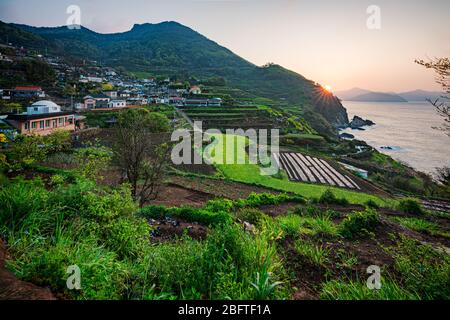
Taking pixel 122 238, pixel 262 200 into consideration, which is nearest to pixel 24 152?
pixel 262 200

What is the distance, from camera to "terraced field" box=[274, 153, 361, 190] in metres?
28.3

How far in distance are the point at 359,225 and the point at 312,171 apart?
26220 mm

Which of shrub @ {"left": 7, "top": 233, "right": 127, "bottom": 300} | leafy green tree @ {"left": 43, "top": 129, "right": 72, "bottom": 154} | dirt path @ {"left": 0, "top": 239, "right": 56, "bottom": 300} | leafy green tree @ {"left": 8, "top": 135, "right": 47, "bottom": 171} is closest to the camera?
dirt path @ {"left": 0, "top": 239, "right": 56, "bottom": 300}

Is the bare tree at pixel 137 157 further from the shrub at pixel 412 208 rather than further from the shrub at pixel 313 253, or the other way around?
the shrub at pixel 412 208

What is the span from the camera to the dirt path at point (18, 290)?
102 inches

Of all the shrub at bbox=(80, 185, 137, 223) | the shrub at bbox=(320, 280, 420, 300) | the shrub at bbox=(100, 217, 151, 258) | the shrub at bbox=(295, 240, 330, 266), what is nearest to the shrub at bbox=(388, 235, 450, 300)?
the shrub at bbox=(320, 280, 420, 300)

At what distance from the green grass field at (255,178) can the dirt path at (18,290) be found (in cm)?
1913

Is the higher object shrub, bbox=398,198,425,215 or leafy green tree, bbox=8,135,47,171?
leafy green tree, bbox=8,135,47,171

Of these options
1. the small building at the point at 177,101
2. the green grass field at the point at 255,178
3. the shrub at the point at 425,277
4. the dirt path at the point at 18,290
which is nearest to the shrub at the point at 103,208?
the dirt path at the point at 18,290

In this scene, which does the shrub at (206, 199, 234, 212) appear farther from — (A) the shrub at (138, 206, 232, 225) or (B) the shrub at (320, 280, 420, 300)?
(B) the shrub at (320, 280, 420, 300)

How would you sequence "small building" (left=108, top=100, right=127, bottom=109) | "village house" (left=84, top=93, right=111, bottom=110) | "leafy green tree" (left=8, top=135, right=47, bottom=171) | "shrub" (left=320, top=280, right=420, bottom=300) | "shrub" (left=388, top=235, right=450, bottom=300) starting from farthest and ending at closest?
"small building" (left=108, top=100, right=127, bottom=109)
"village house" (left=84, top=93, right=111, bottom=110)
"leafy green tree" (left=8, top=135, right=47, bottom=171)
"shrub" (left=388, top=235, right=450, bottom=300)
"shrub" (left=320, top=280, right=420, bottom=300)

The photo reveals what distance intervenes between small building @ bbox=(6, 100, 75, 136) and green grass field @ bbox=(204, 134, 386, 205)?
19.7m

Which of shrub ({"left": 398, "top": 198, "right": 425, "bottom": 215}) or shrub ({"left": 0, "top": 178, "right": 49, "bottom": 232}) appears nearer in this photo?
shrub ({"left": 0, "top": 178, "right": 49, "bottom": 232})

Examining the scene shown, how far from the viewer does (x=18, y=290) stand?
8.75 ft
